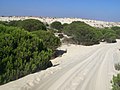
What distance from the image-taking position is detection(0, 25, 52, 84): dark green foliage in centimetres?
1802

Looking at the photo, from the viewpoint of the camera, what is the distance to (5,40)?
19266mm

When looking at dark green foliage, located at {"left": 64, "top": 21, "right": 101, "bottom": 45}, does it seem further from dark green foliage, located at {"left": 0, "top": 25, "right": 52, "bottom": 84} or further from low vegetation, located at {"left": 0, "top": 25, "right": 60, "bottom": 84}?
dark green foliage, located at {"left": 0, "top": 25, "right": 52, "bottom": 84}

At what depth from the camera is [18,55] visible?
20.0 m

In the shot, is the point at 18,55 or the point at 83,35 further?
the point at 83,35

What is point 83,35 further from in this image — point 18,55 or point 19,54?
point 18,55

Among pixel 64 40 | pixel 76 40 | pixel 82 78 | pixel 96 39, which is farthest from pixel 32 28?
pixel 82 78

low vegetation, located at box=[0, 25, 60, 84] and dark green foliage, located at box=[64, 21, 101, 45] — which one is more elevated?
low vegetation, located at box=[0, 25, 60, 84]

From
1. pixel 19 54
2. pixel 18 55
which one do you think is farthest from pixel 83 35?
pixel 18 55

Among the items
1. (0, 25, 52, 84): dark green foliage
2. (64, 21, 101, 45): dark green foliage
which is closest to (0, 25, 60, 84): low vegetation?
(0, 25, 52, 84): dark green foliage

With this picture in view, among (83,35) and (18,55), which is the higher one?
(18,55)

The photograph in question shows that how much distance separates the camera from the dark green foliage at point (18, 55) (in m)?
18.0

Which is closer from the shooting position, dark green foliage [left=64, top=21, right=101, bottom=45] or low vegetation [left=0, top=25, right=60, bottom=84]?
low vegetation [left=0, top=25, right=60, bottom=84]

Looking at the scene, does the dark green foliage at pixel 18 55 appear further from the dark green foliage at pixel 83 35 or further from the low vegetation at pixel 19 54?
the dark green foliage at pixel 83 35

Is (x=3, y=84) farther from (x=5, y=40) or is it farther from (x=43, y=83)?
(x=5, y=40)
